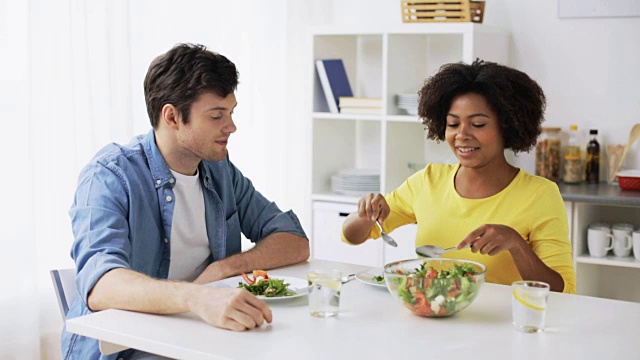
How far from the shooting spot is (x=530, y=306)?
1875 mm

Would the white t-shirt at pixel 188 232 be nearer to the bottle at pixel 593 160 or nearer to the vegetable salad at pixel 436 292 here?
the vegetable salad at pixel 436 292

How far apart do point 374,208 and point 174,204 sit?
576 mm

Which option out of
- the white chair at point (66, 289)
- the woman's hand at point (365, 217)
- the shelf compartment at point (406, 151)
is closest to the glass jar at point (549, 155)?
the shelf compartment at point (406, 151)

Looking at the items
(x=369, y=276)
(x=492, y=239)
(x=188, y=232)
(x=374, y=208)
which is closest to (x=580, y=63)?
→ (x=374, y=208)

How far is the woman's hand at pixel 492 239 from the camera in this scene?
224cm

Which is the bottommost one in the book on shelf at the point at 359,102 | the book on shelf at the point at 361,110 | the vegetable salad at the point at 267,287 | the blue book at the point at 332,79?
the vegetable salad at the point at 267,287

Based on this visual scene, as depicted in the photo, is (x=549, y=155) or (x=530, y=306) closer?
(x=530, y=306)

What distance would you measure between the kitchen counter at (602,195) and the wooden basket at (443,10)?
848mm

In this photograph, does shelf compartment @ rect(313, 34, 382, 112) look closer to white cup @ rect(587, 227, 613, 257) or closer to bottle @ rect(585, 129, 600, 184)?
bottle @ rect(585, 129, 600, 184)

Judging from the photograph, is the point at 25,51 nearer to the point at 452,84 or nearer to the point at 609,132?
the point at 452,84

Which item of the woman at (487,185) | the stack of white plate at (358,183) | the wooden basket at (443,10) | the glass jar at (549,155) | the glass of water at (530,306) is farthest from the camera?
the stack of white plate at (358,183)

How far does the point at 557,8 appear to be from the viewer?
13.3 ft

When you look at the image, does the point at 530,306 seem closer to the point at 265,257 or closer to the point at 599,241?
the point at 265,257

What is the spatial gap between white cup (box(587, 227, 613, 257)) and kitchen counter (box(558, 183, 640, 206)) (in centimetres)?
15
